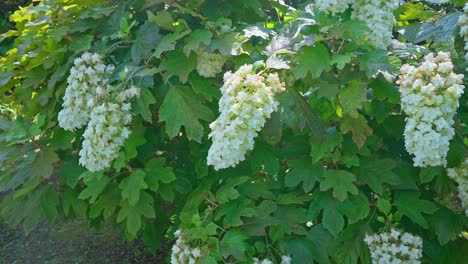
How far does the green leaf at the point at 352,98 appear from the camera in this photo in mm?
2500

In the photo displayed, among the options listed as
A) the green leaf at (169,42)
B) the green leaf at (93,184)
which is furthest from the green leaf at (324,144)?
the green leaf at (93,184)

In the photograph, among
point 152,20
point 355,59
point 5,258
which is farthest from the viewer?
point 5,258

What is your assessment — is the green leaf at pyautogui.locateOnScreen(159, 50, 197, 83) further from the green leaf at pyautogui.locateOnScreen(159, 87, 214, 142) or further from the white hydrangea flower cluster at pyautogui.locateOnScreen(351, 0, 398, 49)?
the white hydrangea flower cluster at pyautogui.locateOnScreen(351, 0, 398, 49)

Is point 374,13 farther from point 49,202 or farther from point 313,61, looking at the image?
point 49,202

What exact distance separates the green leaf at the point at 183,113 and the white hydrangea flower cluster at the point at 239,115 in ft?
1.22

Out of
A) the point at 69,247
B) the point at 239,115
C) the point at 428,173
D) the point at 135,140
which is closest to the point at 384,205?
the point at 428,173

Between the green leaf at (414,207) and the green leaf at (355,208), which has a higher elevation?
the green leaf at (355,208)

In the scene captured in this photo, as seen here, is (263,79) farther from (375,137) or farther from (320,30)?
(375,137)

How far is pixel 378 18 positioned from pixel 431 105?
21.3 inches

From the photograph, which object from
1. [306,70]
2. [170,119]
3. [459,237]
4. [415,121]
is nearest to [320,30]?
[306,70]

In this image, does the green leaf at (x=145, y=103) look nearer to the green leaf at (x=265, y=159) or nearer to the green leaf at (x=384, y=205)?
the green leaf at (x=265, y=159)

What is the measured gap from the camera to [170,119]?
108 inches

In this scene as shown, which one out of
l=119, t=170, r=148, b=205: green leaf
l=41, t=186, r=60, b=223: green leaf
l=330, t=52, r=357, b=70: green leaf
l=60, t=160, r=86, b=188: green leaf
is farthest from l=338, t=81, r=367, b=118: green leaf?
l=41, t=186, r=60, b=223: green leaf

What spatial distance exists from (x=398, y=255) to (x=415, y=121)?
618mm
